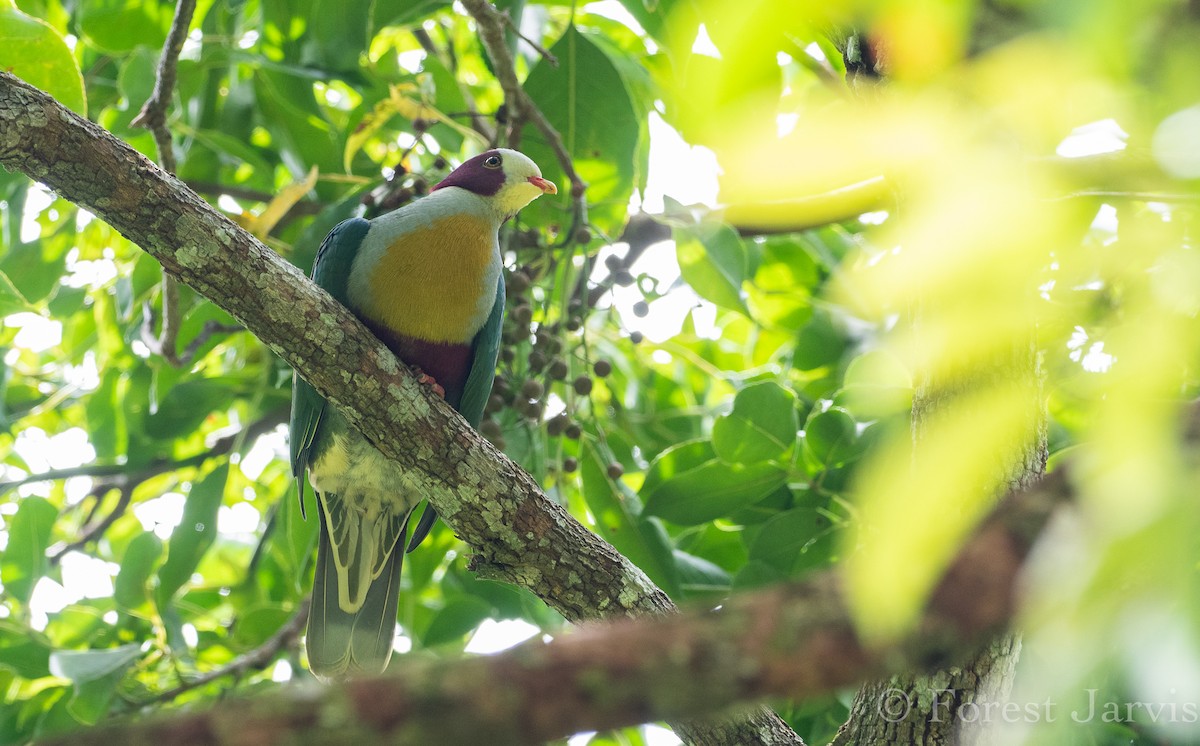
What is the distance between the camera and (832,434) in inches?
110

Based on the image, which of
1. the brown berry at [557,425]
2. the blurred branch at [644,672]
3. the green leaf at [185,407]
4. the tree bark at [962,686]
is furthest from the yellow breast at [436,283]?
the blurred branch at [644,672]

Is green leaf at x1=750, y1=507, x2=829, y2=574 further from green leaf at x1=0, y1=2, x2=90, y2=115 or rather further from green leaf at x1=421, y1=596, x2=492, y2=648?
green leaf at x1=0, y1=2, x2=90, y2=115

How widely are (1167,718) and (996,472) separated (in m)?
0.65

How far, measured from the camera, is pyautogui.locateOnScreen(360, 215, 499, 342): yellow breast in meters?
2.80

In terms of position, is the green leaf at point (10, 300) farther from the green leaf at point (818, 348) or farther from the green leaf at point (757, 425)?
the green leaf at point (818, 348)

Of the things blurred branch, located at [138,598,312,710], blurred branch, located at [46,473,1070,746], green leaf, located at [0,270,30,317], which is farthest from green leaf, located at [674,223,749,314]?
blurred branch, located at [46,473,1070,746]

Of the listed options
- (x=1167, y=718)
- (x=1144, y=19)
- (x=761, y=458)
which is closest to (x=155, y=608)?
(x=761, y=458)

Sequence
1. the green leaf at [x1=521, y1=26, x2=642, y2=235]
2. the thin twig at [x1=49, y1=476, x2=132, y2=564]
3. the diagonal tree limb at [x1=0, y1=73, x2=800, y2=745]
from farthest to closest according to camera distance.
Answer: the thin twig at [x1=49, y1=476, x2=132, y2=564]
the green leaf at [x1=521, y1=26, x2=642, y2=235]
the diagonal tree limb at [x1=0, y1=73, x2=800, y2=745]

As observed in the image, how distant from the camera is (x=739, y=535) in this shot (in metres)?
3.27

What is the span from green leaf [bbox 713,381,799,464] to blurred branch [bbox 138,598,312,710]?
1450 millimetres

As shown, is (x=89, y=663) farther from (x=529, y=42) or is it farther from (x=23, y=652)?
(x=529, y=42)

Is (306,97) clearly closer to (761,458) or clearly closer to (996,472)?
(761,458)

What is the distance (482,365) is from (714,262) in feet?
2.41

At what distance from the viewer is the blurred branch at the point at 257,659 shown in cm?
322
